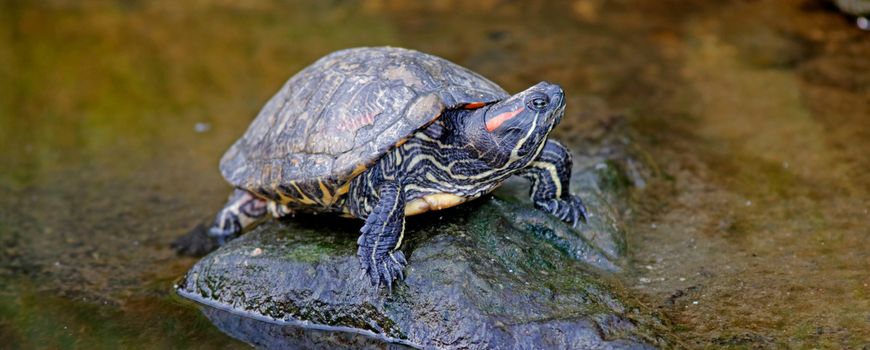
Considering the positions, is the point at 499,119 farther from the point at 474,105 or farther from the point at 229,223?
the point at 229,223

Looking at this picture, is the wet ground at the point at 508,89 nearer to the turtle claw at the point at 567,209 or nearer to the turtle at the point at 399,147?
the turtle claw at the point at 567,209

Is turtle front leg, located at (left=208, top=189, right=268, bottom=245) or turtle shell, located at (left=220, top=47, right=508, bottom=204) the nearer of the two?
turtle shell, located at (left=220, top=47, right=508, bottom=204)

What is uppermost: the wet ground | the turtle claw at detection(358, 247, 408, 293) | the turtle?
the turtle

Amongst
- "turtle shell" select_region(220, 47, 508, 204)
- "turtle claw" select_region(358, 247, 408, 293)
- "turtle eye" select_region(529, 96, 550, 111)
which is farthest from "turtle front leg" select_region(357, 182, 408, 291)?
"turtle eye" select_region(529, 96, 550, 111)

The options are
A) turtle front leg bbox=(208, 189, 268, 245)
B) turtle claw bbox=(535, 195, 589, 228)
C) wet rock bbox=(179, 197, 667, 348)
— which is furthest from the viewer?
turtle front leg bbox=(208, 189, 268, 245)

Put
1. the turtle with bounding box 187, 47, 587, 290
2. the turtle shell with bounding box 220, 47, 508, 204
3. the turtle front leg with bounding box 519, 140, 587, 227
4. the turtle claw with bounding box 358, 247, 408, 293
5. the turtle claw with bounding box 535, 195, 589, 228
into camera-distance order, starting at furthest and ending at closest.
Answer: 1. the turtle claw with bounding box 535, 195, 589, 228
2. the turtle front leg with bounding box 519, 140, 587, 227
3. the turtle shell with bounding box 220, 47, 508, 204
4. the turtle with bounding box 187, 47, 587, 290
5. the turtle claw with bounding box 358, 247, 408, 293

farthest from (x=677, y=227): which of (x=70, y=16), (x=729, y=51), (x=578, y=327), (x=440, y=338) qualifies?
(x=70, y=16)

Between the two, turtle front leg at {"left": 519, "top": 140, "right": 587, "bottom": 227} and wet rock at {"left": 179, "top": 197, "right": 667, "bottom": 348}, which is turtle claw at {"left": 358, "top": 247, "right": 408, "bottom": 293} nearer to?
wet rock at {"left": 179, "top": 197, "right": 667, "bottom": 348}

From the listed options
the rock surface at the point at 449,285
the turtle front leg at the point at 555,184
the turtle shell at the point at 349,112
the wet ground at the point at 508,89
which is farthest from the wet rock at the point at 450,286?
the turtle shell at the point at 349,112

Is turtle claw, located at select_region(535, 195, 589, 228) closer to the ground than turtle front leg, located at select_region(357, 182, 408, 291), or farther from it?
closer to the ground
